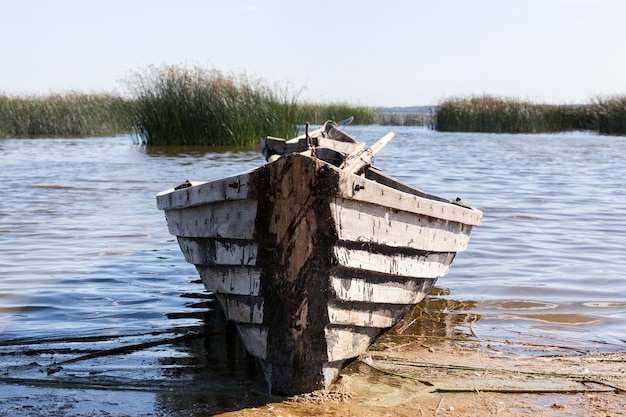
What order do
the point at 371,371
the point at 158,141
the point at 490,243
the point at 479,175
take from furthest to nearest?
the point at 158,141, the point at 479,175, the point at 490,243, the point at 371,371

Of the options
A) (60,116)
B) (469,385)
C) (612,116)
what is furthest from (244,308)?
(612,116)

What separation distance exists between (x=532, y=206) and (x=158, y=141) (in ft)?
48.9

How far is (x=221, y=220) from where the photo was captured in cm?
402

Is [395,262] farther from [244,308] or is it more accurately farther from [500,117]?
[500,117]

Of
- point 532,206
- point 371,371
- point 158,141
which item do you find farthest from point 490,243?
point 158,141

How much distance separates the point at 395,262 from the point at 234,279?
855 millimetres

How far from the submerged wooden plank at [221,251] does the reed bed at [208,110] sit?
741 inches

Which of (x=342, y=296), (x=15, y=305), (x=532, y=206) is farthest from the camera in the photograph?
(x=532, y=206)

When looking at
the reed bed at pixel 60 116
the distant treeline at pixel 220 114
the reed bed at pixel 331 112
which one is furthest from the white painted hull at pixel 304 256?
the reed bed at pixel 331 112

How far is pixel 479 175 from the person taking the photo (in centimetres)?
1672

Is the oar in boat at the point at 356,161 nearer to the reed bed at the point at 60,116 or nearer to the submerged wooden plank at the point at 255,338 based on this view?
the submerged wooden plank at the point at 255,338

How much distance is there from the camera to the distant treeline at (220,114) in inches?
925

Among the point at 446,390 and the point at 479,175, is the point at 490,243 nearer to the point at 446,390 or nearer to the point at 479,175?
the point at 446,390

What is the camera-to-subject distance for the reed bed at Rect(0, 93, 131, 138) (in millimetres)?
30578
